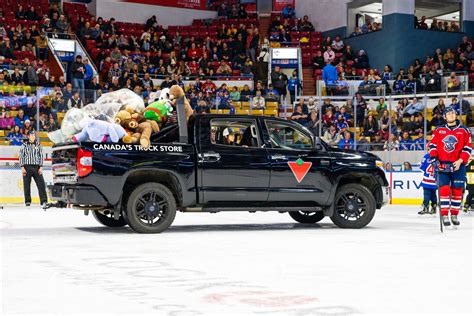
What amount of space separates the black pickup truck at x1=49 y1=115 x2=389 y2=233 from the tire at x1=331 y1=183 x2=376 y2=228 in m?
0.02

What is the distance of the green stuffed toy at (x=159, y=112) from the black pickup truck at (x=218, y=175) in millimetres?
293

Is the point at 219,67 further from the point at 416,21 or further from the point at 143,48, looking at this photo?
the point at 416,21

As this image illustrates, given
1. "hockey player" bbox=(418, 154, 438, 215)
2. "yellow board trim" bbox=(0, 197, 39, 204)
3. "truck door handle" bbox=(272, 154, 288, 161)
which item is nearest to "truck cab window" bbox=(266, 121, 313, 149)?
"truck door handle" bbox=(272, 154, 288, 161)

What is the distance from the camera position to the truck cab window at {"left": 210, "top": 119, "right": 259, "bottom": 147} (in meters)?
11.3

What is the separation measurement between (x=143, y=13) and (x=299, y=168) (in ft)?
89.6

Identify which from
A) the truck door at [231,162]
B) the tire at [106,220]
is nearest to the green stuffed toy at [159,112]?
the truck door at [231,162]

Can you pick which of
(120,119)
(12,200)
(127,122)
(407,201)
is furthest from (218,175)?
(407,201)

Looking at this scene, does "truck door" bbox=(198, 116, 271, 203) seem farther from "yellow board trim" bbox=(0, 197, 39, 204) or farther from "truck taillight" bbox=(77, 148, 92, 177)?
"yellow board trim" bbox=(0, 197, 39, 204)

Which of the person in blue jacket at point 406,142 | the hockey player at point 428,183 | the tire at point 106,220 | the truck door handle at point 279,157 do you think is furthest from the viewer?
the person in blue jacket at point 406,142

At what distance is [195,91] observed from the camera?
1023 inches

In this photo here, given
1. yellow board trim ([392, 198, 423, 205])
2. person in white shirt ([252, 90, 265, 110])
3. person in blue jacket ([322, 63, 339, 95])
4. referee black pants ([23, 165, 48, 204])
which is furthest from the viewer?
person in blue jacket ([322, 63, 339, 95])

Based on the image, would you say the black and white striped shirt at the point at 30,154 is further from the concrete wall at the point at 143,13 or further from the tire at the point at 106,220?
the concrete wall at the point at 143,13

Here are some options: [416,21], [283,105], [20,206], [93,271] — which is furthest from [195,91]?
[93,271]

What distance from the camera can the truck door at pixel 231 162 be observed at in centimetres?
1102
